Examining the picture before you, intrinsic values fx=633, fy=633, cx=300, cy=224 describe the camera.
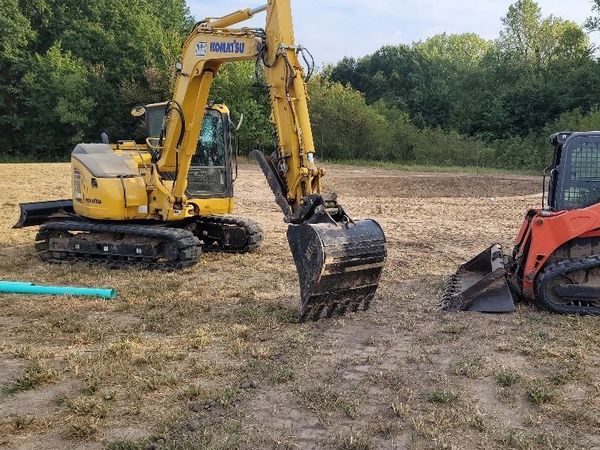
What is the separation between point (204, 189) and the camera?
31.4 feet

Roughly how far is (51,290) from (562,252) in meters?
Answer: 5.59

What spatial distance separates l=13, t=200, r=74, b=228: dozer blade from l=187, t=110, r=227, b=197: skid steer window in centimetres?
214

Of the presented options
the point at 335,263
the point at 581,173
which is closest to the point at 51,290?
the point at 335,263

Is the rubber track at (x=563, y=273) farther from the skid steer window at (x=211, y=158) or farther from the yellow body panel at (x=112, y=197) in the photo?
the yellow body panel at (x=112, y=197)

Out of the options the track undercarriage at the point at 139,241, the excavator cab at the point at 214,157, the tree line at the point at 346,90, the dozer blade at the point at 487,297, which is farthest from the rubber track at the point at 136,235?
the tree line at the point at 346,90

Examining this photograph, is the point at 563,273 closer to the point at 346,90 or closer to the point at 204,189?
the point at 204,189

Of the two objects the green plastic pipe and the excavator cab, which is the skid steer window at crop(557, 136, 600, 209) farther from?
the green plastic pipe

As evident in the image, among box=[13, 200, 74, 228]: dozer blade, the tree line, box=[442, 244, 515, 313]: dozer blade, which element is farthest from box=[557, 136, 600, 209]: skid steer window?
the tree line

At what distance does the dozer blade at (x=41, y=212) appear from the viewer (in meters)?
9.68

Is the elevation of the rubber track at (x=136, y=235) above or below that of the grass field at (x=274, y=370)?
above

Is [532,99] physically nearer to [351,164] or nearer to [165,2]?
[351,164]

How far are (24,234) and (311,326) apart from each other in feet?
25.6

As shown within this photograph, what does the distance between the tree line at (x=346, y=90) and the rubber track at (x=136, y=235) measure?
22777 mm

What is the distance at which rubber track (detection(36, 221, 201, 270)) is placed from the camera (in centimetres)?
861
